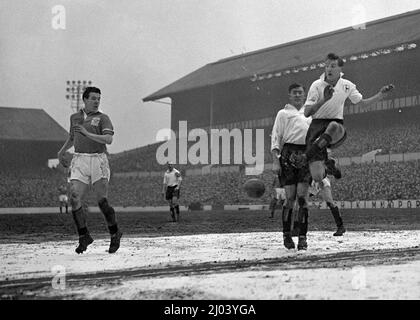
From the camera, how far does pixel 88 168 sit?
807 cm

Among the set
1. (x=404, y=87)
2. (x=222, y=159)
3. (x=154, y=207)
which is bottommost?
(x=154, y=207)

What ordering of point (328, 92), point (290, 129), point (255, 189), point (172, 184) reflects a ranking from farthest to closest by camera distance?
point (255, 189), point (172, 184), point (290, 129), point (328, 92)

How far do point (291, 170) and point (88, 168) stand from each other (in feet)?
8.11

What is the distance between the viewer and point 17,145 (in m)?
63.2

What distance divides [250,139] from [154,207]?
35.1 ft

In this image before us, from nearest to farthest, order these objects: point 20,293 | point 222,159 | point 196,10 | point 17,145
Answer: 1. point 20,293
2. point 196,10
3. point 222,159
4. point 17,145

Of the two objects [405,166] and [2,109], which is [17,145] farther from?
[405,166]

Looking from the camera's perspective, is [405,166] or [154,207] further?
[154,207]

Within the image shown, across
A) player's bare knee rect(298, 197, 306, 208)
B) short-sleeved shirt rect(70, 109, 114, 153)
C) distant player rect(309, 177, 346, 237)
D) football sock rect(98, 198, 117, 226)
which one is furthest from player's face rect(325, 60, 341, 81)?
football sock rect(98, 198, 117, 226)

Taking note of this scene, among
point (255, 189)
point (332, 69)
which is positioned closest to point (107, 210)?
point (332, 69)

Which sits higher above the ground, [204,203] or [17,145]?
[17,145]

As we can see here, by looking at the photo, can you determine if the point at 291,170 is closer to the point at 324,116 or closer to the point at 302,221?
the point at 302,221

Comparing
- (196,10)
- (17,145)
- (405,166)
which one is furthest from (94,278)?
(17,145)

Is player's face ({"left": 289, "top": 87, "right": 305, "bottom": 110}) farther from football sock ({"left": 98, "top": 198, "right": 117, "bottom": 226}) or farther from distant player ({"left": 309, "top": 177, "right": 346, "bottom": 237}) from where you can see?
football sock ({"left": 98, "top": 198, "right": 117, "bottom": 226})
